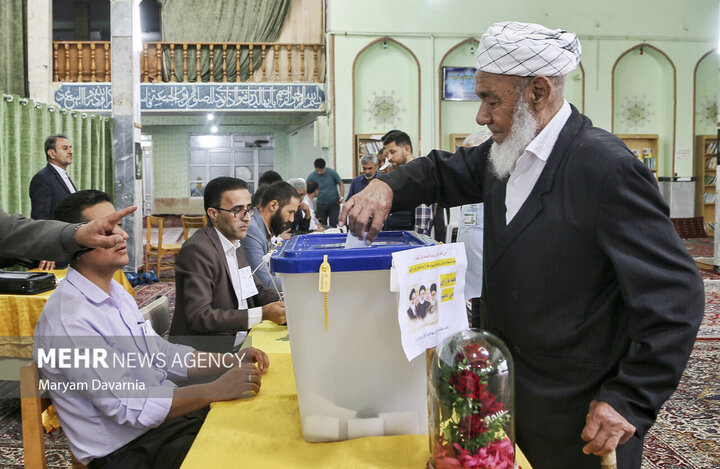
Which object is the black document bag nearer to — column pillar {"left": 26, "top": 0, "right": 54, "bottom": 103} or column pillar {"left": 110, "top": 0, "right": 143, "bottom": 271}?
column pillar {"left": 110, "top": 0, "right": 143, "bottom": 271}

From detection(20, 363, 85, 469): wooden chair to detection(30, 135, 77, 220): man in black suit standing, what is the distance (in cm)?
419

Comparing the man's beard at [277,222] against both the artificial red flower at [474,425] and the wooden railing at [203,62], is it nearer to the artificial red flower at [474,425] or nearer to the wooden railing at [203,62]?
the artificial red flower at [474,425]

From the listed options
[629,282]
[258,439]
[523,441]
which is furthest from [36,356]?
[629,282]

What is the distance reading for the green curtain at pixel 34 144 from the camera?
5.71m

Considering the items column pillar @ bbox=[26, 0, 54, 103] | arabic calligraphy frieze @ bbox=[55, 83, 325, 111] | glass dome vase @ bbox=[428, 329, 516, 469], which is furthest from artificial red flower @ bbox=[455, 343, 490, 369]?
column pillar @ bbox=[26, 0, 54, 103]

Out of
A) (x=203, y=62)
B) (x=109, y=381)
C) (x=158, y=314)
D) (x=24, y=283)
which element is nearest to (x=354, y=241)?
(x=109, y=381)

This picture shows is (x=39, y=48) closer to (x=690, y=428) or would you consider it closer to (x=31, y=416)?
(x=31, y=416)

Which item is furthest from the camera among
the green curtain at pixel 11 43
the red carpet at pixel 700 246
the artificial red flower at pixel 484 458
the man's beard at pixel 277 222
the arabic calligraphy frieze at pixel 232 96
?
the arabic calligraphy frieze at pixel 232 96

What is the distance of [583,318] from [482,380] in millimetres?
349

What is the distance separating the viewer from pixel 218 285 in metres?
2.21

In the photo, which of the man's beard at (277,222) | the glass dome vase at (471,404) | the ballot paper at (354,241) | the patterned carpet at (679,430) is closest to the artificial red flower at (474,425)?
the glass dome vase at (471,404)

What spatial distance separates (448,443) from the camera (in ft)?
2.97

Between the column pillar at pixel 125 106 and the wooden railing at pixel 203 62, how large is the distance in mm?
3400

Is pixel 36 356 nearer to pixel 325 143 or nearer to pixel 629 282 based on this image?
pixel 629 282
